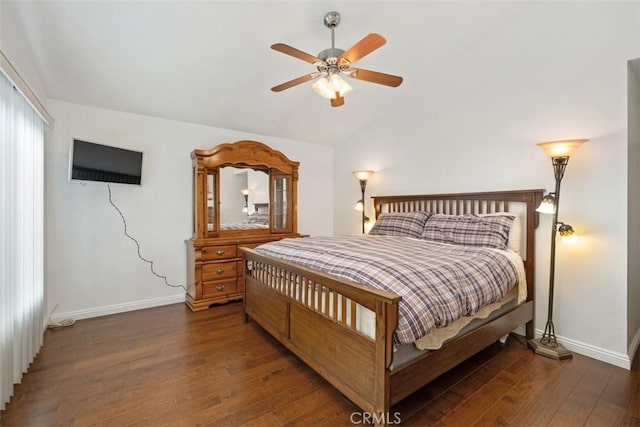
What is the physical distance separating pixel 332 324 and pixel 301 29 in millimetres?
2467

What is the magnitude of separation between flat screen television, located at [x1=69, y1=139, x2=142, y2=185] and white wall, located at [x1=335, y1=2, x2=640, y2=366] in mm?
3496

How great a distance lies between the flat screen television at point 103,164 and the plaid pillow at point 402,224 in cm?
285

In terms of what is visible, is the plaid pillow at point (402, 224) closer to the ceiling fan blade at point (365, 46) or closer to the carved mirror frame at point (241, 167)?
the carved mirror frame at point (241, 167)

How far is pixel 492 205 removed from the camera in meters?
3.12

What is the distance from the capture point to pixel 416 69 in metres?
3.50

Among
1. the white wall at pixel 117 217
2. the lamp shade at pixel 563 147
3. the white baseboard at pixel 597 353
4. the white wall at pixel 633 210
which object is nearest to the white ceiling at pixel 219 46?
the white wall at pixel 117 217

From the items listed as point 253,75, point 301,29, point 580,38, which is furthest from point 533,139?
point 253,75

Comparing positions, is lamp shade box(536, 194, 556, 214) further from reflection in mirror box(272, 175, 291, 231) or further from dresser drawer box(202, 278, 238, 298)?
dresser drawer box(202, 278, 238, 298)

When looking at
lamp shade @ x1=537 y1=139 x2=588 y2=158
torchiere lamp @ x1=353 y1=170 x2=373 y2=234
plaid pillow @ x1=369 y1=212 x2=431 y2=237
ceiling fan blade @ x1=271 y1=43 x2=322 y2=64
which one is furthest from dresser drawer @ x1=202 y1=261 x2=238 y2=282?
lamp shade @ x1=537 y1=139 x2=588 y2=158

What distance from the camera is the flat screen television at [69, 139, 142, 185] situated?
2.85 m

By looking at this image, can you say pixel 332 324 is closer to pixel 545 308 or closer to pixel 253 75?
pixel 545 308

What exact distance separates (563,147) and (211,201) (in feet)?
11.8

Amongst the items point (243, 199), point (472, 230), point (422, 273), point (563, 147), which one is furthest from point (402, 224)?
point (243, 199)

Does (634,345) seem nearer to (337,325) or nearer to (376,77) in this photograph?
(337,325)
